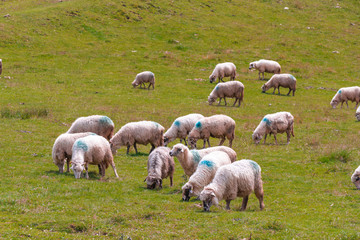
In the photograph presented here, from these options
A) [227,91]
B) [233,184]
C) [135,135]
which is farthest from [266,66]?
[233,184]

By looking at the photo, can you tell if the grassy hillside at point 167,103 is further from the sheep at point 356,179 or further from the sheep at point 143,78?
the sheep at point 143,78

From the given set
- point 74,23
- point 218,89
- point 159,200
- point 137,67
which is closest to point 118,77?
point 137,67

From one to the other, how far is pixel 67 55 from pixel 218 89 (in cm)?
1741

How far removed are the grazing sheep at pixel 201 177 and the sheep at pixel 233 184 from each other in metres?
0.95

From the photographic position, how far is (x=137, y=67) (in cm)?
4225

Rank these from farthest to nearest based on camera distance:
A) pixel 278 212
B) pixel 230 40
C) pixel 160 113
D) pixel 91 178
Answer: pixel 230 40
pixel 160 113
pixel 91 178
pixel 278 212

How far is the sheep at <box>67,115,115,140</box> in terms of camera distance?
20688 millimetres

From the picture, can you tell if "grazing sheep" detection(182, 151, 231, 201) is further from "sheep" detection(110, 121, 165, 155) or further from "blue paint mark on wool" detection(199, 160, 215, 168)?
"sheep" detection(110, 121, 165, 155)

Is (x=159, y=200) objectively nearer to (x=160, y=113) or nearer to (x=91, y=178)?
(x=91, y=178)

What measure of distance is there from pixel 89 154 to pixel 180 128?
755 cm

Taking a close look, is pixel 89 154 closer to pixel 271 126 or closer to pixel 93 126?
pixel 93 126

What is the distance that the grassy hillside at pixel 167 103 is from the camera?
11.6 meters

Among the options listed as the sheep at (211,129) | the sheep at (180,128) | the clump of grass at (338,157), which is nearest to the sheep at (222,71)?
the sheep at (180,128)

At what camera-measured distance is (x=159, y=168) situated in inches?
611
